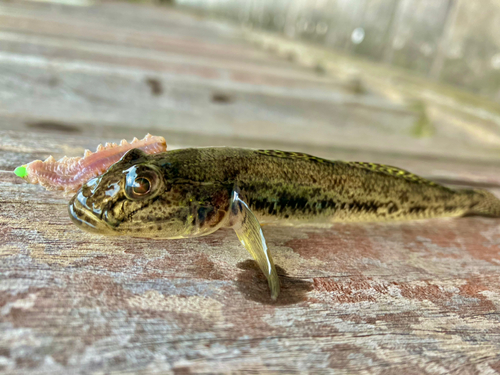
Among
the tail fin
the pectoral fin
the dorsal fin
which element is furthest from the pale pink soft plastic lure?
the tail fin

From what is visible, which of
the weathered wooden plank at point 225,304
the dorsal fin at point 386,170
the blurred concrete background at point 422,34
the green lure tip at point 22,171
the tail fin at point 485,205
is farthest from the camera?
the blurred concrete background at point 422,34

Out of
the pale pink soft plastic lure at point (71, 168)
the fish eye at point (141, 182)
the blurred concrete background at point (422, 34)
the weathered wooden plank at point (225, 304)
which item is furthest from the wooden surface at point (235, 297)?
the blurred concrete background at point (422, 34)

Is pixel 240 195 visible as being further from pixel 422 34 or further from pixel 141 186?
pixel 422 34

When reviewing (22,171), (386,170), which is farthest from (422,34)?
(22,171)

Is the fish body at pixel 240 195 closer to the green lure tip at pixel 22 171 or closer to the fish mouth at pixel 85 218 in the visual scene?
the fish mouth at pixel 85 218

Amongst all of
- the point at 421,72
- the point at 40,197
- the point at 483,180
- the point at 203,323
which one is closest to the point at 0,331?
the point at 203,323
